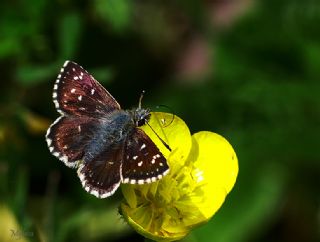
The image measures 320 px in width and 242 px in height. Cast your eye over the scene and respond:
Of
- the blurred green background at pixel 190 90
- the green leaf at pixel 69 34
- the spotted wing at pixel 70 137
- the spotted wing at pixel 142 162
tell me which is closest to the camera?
the spotted wing at pixel 142 162

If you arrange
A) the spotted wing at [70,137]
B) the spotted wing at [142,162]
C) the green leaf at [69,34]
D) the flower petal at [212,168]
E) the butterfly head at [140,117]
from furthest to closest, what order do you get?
the green leaf at [69,34] → the flower petal at [212,168] → the butterfly head at [140,117] → the spotted wing at [70,137] → the spotted wing at [142,162]

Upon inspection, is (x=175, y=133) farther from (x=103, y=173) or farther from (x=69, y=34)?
(x=69, y=34)

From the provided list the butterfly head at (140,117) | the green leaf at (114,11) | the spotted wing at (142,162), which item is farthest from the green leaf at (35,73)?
the spotted wing at (142,162)

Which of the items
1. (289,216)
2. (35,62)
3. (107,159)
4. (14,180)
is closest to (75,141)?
(107,159)

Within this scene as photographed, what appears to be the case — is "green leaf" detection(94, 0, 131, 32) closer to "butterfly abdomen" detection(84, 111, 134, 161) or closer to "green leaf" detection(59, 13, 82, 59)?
"green leaf" detection(59, 13, 82, 59)

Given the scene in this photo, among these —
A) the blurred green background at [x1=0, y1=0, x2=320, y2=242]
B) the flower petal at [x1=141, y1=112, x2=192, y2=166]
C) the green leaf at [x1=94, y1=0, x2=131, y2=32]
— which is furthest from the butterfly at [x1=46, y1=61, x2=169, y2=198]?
the green leaf at [x1=94, y1=0, x2=131, y2=32]

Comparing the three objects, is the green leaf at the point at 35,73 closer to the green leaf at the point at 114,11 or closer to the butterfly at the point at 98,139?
the green leaf at the point at 114,11

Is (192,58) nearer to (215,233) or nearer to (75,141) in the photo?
(215,233)
